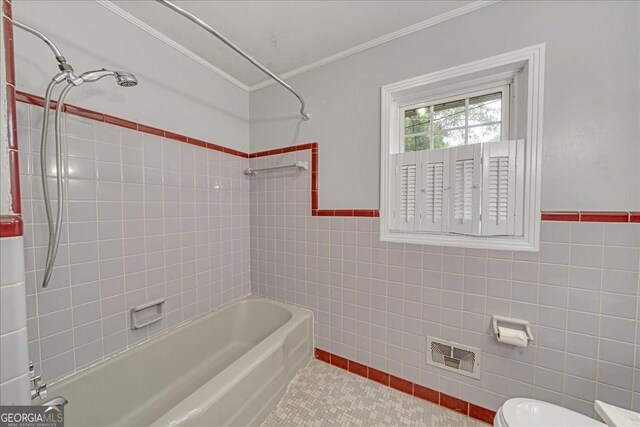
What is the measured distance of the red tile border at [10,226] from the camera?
18.8 inches

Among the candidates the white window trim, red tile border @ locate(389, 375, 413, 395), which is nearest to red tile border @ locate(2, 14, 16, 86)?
the white window trim

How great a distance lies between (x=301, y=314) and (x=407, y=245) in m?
0.92

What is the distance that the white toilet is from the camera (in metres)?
0.79

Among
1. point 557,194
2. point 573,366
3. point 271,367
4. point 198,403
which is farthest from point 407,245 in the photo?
point 198,403

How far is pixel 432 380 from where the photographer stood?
1378mm

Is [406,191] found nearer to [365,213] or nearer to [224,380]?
[365,213]

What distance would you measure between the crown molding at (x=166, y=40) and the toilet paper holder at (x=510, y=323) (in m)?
2.40

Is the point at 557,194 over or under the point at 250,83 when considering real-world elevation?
under

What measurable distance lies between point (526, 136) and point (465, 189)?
0.35 m

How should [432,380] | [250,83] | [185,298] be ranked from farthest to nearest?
1. [250,83]
2. [185,298]
3. [432,380]

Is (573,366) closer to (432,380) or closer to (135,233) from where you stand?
(432,380)

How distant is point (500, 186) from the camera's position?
3.90ft

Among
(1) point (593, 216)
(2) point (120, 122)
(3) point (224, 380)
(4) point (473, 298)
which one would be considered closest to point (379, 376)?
(4) point (473, 298)

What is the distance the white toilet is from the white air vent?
34cm
